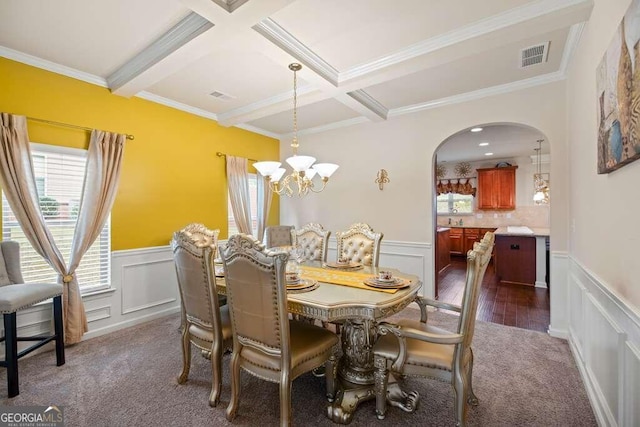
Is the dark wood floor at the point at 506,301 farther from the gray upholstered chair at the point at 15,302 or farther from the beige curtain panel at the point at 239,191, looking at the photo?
the gray upholstered chair at the point at 15,302

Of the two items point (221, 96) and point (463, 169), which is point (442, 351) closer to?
point (221, 96)

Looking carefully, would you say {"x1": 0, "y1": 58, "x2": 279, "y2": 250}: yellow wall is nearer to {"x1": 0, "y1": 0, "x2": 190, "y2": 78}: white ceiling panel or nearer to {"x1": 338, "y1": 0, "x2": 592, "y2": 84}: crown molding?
{"x1": 0, "y1": 0, "x2": 190, "y2": 78}: white ceiling panel

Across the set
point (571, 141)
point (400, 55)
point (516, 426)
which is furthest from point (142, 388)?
point (571, 141)

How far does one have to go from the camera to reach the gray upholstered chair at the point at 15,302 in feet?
6.98

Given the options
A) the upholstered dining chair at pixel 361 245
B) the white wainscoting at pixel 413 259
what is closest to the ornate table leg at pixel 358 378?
the upholstered dining chair at pixel 361 245

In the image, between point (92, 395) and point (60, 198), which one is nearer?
point (92, 395)

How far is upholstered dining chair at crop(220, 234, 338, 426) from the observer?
163cm

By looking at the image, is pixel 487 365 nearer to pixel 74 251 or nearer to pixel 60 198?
pixel 74 251

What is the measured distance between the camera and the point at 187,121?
399 cm

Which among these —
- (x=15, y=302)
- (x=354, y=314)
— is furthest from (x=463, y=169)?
(x=15, y=302)

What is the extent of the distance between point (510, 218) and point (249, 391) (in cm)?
811

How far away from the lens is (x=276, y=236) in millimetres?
4602

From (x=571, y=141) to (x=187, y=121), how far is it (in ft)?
14.5

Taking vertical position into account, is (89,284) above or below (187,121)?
below
